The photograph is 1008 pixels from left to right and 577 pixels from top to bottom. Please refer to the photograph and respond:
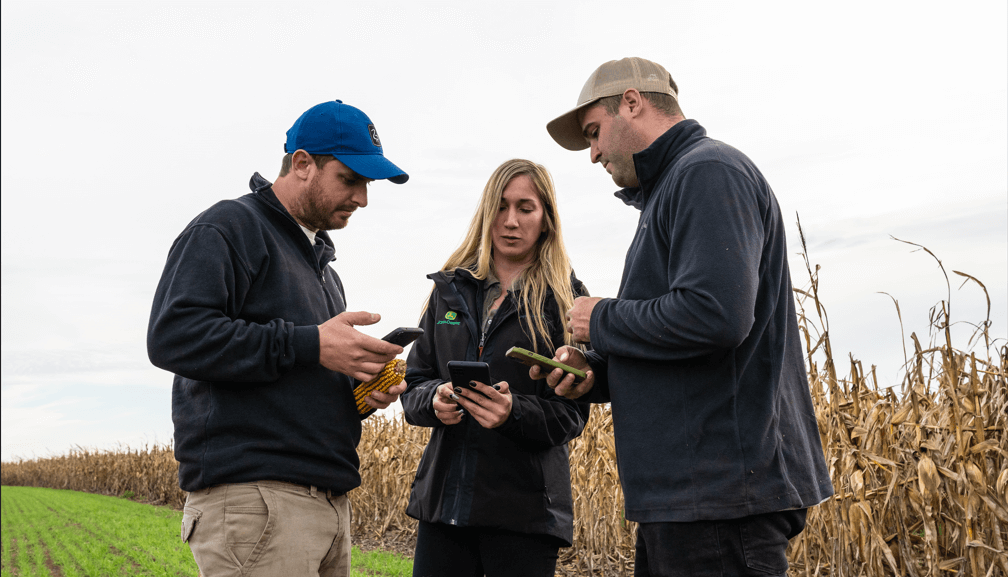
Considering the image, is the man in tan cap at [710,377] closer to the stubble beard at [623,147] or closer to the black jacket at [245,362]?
the stubble beard at [623,147]

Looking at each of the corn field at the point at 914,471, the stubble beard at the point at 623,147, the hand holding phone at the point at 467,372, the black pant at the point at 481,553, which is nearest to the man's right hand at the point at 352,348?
the hand holding phone at the point at 467,372

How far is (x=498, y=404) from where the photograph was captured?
258 cm

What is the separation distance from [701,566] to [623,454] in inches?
14.3

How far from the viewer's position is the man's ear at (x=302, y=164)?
255 centimetres

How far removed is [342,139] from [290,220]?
36 centimetres

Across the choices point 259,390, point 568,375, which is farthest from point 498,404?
point 259,390

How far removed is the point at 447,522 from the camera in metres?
2.66

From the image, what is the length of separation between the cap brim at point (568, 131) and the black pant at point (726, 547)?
4.87ft

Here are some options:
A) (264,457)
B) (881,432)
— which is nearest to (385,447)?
(881,432)

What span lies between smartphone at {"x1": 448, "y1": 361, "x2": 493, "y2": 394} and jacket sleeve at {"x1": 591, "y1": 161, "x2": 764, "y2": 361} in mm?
665

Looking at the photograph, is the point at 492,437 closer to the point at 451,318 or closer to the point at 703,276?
the point at 451,318

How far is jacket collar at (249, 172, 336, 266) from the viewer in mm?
2495

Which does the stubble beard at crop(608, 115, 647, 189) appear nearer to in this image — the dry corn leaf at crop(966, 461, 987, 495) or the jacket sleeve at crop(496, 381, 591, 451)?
the jacket sleeve at crop(496, 381, 591, 451)

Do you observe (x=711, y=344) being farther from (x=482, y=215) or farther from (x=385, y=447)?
(x=385, y=447)
